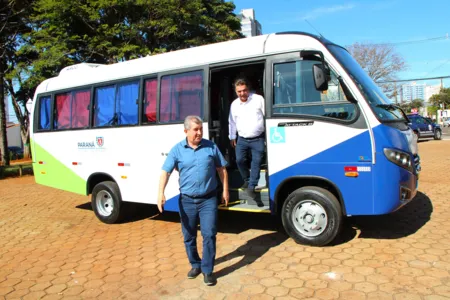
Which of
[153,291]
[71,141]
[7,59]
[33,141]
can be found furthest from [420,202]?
[7,59]

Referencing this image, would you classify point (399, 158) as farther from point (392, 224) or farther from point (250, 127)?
point (250, 127)

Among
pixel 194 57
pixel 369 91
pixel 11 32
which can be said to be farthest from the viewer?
pixel 11 32

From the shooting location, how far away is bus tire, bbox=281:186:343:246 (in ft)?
15.6

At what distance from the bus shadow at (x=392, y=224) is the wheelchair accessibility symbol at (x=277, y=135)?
1.58 m

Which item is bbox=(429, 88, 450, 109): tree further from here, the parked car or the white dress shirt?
the white dress shirt

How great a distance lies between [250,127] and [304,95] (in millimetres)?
884

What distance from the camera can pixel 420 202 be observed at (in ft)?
23.0

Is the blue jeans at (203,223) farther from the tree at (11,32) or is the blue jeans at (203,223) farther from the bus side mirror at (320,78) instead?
the tree at (11,32)

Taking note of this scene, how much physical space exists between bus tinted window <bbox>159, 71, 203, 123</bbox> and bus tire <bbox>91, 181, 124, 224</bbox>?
1.77 meters

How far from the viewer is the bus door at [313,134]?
4590 mm

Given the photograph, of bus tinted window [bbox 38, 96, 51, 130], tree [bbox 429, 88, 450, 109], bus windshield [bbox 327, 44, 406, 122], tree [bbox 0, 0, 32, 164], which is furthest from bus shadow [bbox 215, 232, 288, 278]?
tree [bbox 429, 88, 450, 109]

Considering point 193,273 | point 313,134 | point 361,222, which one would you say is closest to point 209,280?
point 193,273

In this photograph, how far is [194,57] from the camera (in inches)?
233

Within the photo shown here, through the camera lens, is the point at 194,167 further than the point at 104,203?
No
